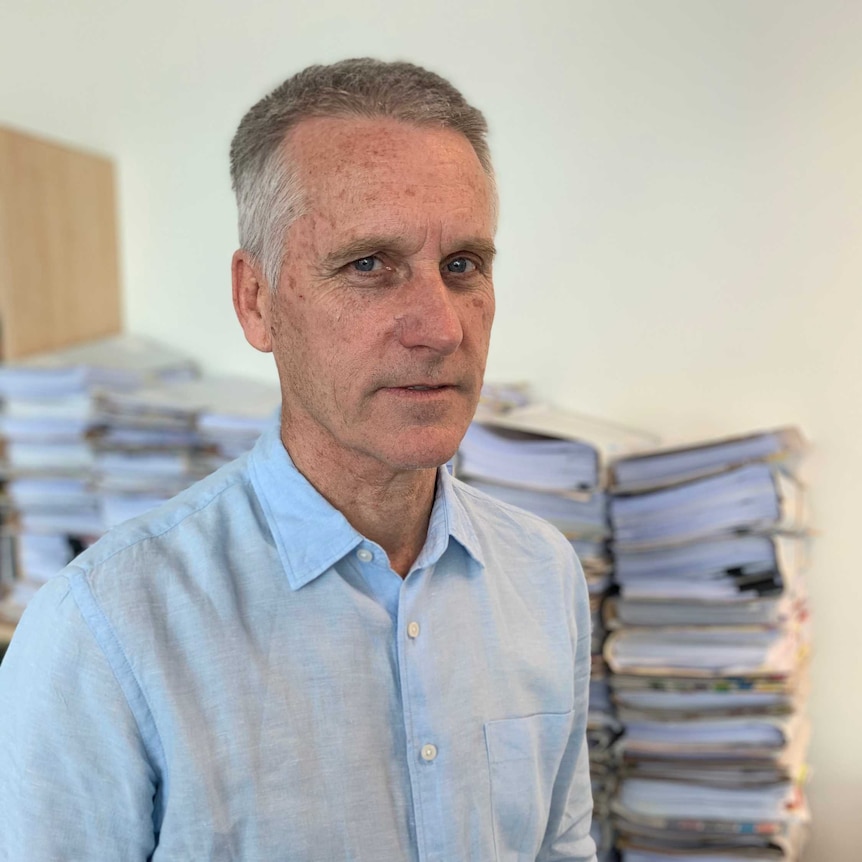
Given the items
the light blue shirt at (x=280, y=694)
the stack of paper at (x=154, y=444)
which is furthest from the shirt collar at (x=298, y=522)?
the stack of paper at (x=154, y=444)

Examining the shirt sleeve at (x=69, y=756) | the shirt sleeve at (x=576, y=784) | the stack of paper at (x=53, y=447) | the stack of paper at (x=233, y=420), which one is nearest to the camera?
the shirt sleeve at (x=69, y=756)

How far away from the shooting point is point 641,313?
162 cm

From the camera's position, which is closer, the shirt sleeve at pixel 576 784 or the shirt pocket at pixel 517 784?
the shirt pocket at pixel 517 784

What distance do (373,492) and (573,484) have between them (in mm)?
588

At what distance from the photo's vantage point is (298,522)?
85 cm

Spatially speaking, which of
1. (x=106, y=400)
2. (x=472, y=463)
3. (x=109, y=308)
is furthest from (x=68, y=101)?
(x=472, y=463)

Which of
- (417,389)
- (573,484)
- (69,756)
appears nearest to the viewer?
(69,756)

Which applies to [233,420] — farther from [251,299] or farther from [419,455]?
[419,455]

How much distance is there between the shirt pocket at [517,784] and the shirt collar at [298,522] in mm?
194

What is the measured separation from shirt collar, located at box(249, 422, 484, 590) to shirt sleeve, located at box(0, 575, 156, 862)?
0.62 feet

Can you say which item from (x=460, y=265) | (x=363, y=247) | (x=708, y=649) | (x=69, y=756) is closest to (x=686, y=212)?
(x=708, y=649)

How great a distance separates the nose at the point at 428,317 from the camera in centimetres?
79

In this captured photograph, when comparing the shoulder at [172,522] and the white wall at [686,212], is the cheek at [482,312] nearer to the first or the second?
the shoulder at [172,522]

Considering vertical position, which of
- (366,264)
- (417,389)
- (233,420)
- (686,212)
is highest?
(686,212)
